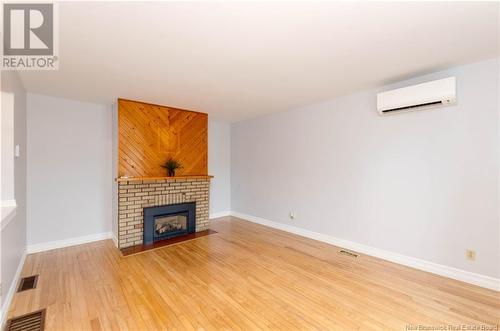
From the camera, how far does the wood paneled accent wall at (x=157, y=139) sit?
390cm

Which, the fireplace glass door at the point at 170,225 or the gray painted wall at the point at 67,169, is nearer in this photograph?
the gray painted wall at the point at 67,169

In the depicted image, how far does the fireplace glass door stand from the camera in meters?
4.15

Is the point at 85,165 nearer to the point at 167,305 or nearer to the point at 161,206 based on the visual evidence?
the point at 161,206

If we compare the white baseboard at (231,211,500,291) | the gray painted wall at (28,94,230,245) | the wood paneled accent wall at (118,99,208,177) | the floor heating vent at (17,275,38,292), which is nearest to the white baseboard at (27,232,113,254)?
the gray painted wall at (28,94,230,245)

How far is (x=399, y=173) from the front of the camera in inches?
124

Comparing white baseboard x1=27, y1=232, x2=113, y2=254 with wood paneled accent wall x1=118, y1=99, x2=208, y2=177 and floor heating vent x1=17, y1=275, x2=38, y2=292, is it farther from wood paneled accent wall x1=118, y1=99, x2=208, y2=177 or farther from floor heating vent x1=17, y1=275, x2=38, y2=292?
wood paneled accent wall x1=118, y1=99, x2=208, y2=177

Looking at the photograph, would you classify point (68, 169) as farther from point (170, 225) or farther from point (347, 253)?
point (347, 253)

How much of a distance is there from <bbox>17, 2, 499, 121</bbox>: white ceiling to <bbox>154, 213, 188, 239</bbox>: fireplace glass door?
2.22 metres

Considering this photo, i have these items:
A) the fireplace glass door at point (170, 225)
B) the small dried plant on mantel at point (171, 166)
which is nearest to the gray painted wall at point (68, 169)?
the fireplace glass door at point (170, 225)

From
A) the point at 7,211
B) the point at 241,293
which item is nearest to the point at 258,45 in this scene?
the point at 241,293

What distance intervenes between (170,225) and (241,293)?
7.89 ft

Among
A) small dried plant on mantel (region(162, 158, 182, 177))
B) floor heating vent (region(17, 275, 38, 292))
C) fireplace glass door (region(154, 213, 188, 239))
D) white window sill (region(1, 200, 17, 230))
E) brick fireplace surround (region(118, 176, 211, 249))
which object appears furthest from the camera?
small dried plant on mantel (region(162, 158, 182, 177))

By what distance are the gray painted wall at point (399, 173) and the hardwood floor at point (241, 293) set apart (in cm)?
47

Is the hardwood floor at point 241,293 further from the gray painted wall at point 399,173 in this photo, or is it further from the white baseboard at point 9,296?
the gray painted wall at point 399,173
